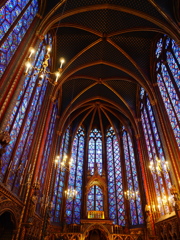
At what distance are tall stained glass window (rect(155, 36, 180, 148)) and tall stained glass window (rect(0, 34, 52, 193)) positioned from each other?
28.8ft

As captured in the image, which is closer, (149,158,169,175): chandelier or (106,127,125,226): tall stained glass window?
(149,158,169,175): chandelier

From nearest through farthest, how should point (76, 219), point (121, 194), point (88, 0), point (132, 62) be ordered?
point (88, 0) → point (132, 62) → point (76, 219) → point (121, 194)

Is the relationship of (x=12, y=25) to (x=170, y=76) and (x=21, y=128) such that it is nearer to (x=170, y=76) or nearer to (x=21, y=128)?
(x=21, y=128)

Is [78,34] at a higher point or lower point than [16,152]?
higher

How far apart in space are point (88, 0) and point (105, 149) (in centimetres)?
1633

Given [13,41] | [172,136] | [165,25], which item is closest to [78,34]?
[165,25]

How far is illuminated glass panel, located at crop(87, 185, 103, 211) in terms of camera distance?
1930cm

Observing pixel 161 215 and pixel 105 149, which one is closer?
pixel 161 215

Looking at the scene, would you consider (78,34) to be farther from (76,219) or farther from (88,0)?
(76,219)

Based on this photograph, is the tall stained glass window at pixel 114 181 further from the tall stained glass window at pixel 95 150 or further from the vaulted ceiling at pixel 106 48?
the vaulted ceiling at pixel 106 48

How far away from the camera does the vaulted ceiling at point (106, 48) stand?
13352mm

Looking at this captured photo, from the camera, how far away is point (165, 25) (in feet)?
41.9

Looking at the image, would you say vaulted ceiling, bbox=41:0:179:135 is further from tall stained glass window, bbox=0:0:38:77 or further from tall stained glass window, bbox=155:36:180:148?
tall stained glass window, bbox=0:0:38:77

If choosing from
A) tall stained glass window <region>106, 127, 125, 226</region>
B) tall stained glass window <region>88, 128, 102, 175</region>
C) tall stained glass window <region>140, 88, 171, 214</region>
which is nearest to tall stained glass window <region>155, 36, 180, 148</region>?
tall stained glass window <region>140, 88, 171, 214</region>
